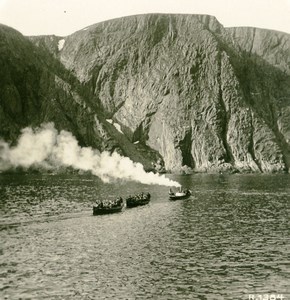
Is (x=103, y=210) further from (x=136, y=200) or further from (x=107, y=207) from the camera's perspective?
(x=136, y=200)

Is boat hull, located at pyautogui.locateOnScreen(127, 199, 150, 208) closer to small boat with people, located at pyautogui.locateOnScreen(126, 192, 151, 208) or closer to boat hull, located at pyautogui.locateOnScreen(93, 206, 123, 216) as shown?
small boat with people, located at pyautogui.locateOnScreen(126, 192, 151, 208)

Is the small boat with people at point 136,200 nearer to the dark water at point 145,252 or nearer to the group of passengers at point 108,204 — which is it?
the dark water at point 145,252

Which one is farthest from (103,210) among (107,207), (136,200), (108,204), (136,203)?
(136,200)

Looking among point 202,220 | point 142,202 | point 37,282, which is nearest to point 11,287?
point 37,282

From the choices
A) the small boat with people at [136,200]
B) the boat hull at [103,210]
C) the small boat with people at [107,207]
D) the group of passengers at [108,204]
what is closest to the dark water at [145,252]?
the small boat with people at [107,207]

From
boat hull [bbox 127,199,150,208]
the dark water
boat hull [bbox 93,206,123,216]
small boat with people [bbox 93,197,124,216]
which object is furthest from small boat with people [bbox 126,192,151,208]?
boat hull [bbox 93,206,123,216]
